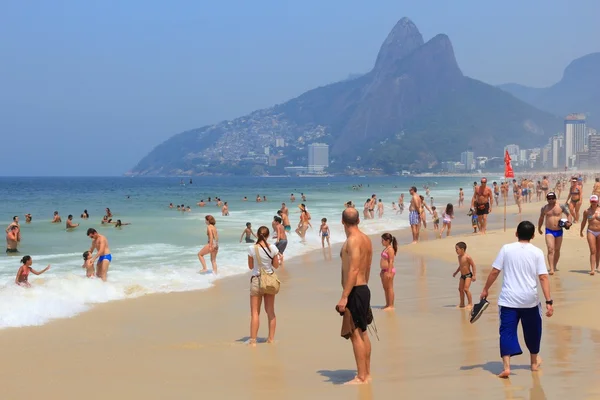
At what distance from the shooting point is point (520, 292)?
577 centimetres

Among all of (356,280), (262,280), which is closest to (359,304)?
(356,280)

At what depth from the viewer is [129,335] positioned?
340 inches

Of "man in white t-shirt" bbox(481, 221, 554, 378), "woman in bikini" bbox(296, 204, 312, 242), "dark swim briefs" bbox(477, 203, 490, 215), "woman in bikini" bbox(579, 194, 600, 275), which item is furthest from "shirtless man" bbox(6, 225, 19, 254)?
"man in white t-shirt" bbox(481, 221, 554, 378)

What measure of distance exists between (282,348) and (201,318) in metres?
2.47

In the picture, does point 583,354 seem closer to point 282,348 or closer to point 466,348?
point 466,348

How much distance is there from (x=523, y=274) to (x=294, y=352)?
2.83 meters

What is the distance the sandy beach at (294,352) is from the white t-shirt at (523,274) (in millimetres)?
696

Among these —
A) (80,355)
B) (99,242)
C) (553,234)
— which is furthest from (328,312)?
(99,242)

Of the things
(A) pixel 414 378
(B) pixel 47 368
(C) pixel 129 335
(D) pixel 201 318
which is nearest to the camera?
(A) pixel 414 378

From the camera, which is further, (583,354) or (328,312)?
(328,312)

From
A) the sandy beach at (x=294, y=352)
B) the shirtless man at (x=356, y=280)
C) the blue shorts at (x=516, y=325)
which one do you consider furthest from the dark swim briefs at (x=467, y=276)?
the shirtless man at (x=356, y=280)

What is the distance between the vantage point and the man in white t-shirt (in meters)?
5.76

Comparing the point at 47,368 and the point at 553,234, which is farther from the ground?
the point at 553,234

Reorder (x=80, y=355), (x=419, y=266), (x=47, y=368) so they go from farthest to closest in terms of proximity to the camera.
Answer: (x=419, y=266) → (x=80, y=355) → (x=47, y=368)
